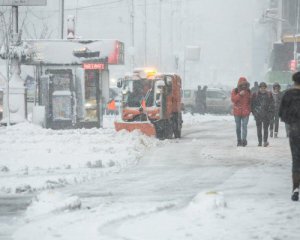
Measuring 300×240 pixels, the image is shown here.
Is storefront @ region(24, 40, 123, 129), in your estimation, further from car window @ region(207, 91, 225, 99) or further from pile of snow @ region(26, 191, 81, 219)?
pile of snow @ region(26, 191, 81, 219)

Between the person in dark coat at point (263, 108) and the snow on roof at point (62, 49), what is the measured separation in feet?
31.1

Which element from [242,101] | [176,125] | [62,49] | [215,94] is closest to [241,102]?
[242,101]

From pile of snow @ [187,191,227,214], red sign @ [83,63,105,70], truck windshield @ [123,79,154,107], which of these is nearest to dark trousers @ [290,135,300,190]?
pile of snow @ [187,191,227,214]

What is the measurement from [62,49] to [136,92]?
5.05 m

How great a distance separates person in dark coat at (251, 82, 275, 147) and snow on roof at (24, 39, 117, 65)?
31.1 ft

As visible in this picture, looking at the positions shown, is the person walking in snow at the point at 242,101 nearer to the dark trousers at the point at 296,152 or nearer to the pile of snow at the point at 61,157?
the pile of snow at the point at 61,157

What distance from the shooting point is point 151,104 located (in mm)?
22062

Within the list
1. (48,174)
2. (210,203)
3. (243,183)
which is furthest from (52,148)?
(210,203)

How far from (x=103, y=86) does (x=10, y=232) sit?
1893 centimetres

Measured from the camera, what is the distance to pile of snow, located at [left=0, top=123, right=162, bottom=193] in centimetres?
1184

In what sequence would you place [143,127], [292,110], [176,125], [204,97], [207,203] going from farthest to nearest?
[204,97] < [176,125] < [143,127] < [292,110] < [207,203]

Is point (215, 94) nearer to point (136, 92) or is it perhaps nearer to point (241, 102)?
point (136, 92)

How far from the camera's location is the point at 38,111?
1032 inches

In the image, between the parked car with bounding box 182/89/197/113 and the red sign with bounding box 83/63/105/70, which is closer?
the red sign with bounding box 83/63/105/70
